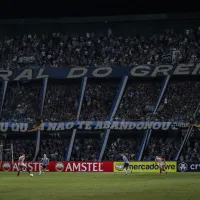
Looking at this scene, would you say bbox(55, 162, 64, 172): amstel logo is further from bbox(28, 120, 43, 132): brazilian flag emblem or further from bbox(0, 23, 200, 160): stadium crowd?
bbox(28, 120, 43, 132): brazilian flag emblem

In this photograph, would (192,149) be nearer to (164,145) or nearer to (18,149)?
(164,145)

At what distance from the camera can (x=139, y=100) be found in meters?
62.8

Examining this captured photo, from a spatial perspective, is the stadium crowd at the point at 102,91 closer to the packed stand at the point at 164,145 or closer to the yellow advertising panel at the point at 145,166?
the packed stand at the point at 164,145

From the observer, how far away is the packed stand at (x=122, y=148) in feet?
190

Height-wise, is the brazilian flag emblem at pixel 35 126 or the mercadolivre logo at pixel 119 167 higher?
the brazilian flag emblem at pixel 35 126

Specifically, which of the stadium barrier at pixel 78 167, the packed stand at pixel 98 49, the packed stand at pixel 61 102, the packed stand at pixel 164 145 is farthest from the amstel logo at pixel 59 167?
the packed stand at pixel 98 49

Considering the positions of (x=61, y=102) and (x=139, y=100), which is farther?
(x=61, y=102)

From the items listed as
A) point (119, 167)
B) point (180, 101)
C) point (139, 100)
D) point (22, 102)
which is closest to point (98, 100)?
point (139, 100)

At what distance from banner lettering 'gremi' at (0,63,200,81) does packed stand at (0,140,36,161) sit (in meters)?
7.94

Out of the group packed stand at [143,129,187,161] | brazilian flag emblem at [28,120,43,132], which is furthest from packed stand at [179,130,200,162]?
brazilian flag emblem at [28,120,43,132]

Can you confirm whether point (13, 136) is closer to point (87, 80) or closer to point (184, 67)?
point (87, 80)

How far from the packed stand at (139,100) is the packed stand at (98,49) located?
9.84ft

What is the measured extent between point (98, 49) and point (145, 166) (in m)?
20.9

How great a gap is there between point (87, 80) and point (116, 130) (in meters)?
7.90
